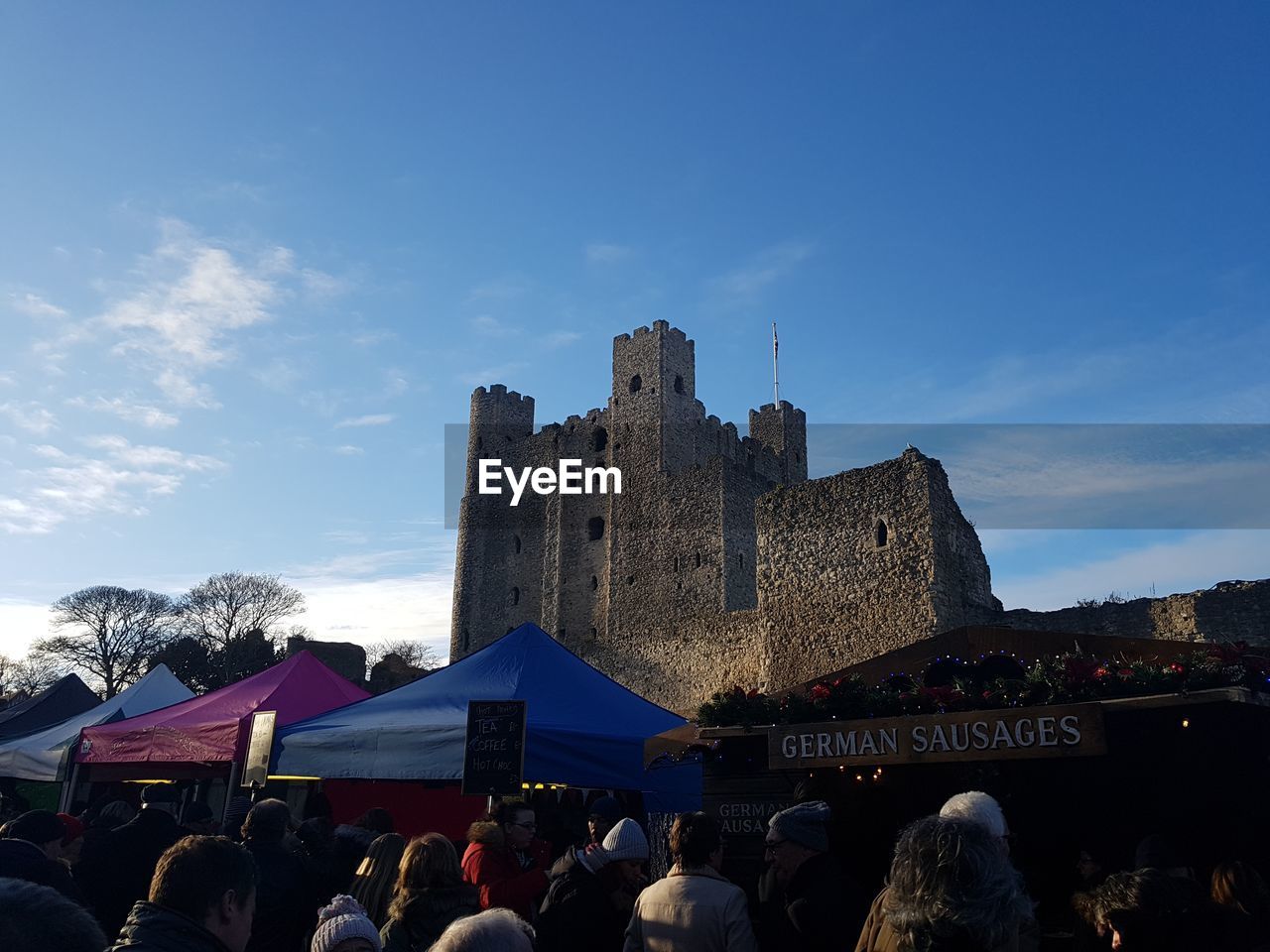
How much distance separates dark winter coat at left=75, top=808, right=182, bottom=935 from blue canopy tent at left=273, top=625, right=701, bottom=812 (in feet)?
7.01

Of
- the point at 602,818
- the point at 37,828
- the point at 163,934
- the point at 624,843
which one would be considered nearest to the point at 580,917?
the point at 624,843

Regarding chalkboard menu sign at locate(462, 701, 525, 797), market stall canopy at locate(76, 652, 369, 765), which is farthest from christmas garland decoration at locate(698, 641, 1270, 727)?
market stall canopy at locate(76, 652, 369, 765)

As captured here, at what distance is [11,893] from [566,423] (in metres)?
35.6

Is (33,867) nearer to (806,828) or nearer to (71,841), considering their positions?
(71,841)

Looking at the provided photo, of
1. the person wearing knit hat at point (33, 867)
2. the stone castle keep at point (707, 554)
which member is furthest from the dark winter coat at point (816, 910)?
the stone castle keep at point (707, 554)

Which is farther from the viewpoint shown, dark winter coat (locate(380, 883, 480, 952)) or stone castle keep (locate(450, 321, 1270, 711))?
stone castle keep (locate(450, 321, 1270, 711))

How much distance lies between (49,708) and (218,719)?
9.65 metres

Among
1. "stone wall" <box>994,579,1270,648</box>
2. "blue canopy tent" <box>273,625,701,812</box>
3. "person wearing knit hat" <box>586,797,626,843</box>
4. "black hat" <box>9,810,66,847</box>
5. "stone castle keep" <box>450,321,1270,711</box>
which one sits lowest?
"black hat" <box>9,810,66,847</box>

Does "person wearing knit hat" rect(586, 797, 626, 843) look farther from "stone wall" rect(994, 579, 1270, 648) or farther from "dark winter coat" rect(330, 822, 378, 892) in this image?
"stone wall" rect(994, 579, 1270, 648)

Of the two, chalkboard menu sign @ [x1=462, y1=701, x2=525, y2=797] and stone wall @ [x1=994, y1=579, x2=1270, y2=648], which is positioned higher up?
stone wall @ [x1=994, y1=579, x2=1270, y2=648]

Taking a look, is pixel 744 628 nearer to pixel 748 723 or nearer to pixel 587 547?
pixel 587 547

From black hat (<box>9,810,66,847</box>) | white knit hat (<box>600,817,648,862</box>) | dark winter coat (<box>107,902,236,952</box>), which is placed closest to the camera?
dark winter coat (<box>107,902,236,952</box>)

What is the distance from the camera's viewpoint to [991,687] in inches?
220

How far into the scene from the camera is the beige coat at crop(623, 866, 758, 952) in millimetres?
3443
